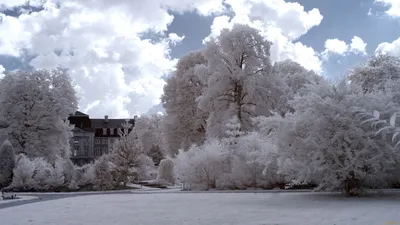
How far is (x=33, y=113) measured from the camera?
38719 mm

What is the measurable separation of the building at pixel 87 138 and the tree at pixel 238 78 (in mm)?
51503

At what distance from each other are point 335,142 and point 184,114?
22.2m

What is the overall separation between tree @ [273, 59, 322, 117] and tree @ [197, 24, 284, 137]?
→ 2.10 ft

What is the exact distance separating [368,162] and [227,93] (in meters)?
17.9

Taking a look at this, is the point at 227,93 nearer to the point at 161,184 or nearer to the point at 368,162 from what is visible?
the point at 161,184

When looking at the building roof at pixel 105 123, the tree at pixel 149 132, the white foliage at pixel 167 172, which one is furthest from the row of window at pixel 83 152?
the white foliage at pixel 167 172

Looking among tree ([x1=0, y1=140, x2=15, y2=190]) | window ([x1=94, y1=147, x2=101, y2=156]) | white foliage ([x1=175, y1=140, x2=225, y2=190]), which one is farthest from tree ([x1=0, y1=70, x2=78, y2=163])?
window ([x1=94, y1=147, x2=101, y2=156])

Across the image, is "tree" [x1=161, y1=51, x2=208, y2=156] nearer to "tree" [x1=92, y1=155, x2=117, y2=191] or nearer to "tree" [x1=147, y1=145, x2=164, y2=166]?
"tree" [x1=92, y1=155, x2=117, y2=191]

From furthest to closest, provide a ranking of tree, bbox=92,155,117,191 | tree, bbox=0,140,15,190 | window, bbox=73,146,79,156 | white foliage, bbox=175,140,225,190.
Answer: window, bbox=73,146,79,156 < tree, bbox=0,140,15,190 < tree, bbox=92,155,117,191 < white foliage, bbox=175,140,225,190

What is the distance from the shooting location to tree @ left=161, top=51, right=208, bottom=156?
36.8 meters

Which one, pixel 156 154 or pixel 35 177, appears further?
pixel 156 154

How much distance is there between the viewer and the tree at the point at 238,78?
30.9 meters

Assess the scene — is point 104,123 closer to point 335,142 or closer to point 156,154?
point 156,154

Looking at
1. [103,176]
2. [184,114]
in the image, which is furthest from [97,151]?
[103,176]
